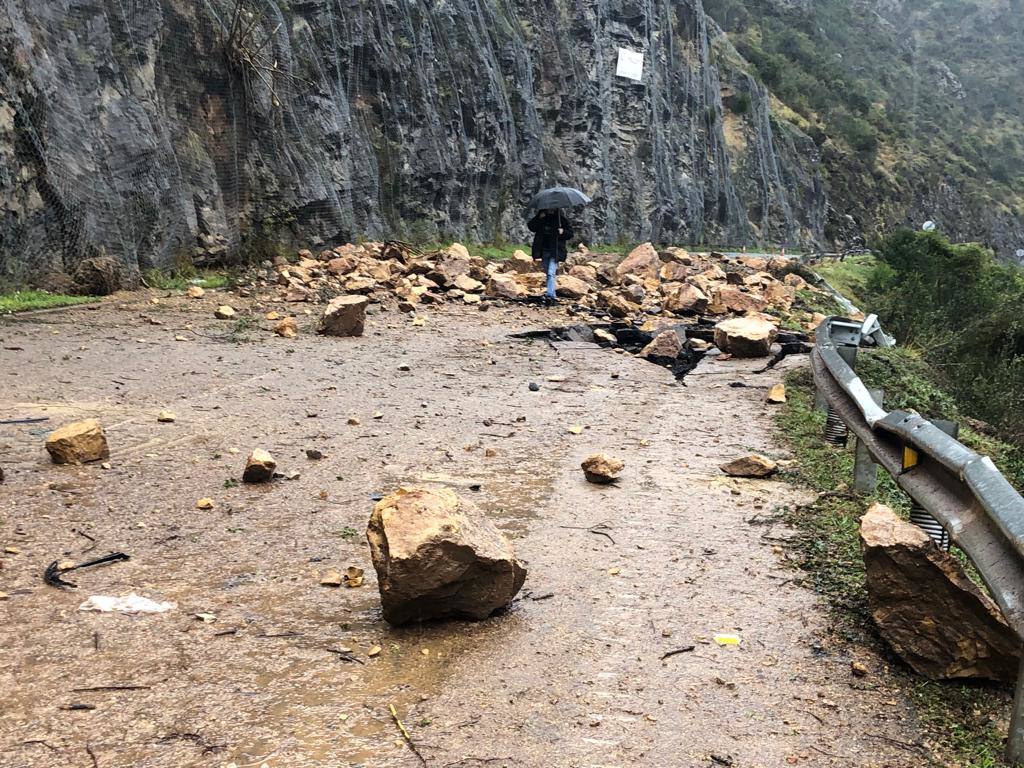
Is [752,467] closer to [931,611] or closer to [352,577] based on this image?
[931,611]

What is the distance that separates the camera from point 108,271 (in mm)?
12117

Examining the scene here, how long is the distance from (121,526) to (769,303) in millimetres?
13221

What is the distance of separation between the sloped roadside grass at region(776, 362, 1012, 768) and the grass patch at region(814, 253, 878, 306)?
1602 centimetres

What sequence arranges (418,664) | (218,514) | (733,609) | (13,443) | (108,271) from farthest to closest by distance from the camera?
(108,271) → (13,443) → (218,514) → (733,609) → (418,664)

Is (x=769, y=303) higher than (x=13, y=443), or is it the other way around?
(x=13, y=443)

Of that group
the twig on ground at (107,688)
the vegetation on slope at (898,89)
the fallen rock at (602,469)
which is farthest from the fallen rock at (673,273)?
the vegetation on slope at (898,89)

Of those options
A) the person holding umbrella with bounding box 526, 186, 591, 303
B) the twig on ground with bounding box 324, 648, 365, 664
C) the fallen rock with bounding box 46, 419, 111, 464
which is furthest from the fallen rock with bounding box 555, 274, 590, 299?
the twig on ground with bounding box 324, 648, 365, 664

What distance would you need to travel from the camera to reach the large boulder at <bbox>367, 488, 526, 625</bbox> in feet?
10.8

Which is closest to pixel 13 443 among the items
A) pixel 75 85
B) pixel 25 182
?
pixel 25 182

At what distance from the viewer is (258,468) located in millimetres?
5273

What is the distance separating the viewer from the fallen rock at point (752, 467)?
227 inches

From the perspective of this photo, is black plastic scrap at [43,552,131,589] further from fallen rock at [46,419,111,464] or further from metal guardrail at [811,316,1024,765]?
metal guardrail at [811,316,1024,765]

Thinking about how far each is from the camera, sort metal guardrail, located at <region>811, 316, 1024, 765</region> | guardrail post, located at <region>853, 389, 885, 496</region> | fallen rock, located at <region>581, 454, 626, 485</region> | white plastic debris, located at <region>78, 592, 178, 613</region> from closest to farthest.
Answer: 1. metal guardrail, located at <region>811, 316, 1024, 765</region>
2. white plastic debris, located at <region>78, 592, 178, 613</region>
3. guardrail post, located at <region>853, 389, 885, 496</region>
4. fallen rock, located at <region>581, 454, 626, 485</region>

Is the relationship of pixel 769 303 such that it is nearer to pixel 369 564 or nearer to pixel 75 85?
pixel 75 85
